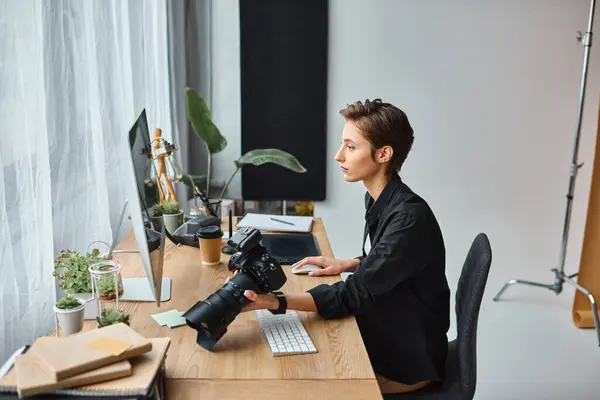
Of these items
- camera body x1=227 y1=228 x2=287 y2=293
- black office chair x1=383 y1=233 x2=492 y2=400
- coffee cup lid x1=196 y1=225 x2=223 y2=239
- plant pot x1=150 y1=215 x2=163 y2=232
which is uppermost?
→ plant pot x1=150 y1=215 x2=163 y2=232

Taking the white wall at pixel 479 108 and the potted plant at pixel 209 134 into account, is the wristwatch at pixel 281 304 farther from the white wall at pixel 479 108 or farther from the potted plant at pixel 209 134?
the white wall at pixel 479 108

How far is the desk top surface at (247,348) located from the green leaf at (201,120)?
0.88 m

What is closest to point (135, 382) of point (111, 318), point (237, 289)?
point (111, 318)

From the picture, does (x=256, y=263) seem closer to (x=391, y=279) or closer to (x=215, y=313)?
(x=215, y=313)

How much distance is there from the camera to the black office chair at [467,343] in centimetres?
157

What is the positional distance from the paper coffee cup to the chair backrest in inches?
28.5

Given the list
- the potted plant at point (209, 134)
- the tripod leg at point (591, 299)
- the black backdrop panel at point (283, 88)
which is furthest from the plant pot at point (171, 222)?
the tripod leg at point (591, 299)

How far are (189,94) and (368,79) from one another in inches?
47.2

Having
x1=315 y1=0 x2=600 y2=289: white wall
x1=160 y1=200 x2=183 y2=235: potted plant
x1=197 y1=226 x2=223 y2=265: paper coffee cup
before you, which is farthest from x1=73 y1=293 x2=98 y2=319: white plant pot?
x1=315 y1=0 x2=600 y2=289: white wall

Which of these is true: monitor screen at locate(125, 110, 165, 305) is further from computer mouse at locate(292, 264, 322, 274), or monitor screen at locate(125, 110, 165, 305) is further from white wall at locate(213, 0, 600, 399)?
white wall at locate(213, 0, 600, 399)

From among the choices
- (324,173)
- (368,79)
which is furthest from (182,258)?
(368,79)

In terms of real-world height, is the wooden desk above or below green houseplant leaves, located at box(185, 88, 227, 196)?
below

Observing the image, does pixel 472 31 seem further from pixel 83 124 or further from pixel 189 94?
pixel 83 124

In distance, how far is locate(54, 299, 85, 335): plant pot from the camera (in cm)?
129
